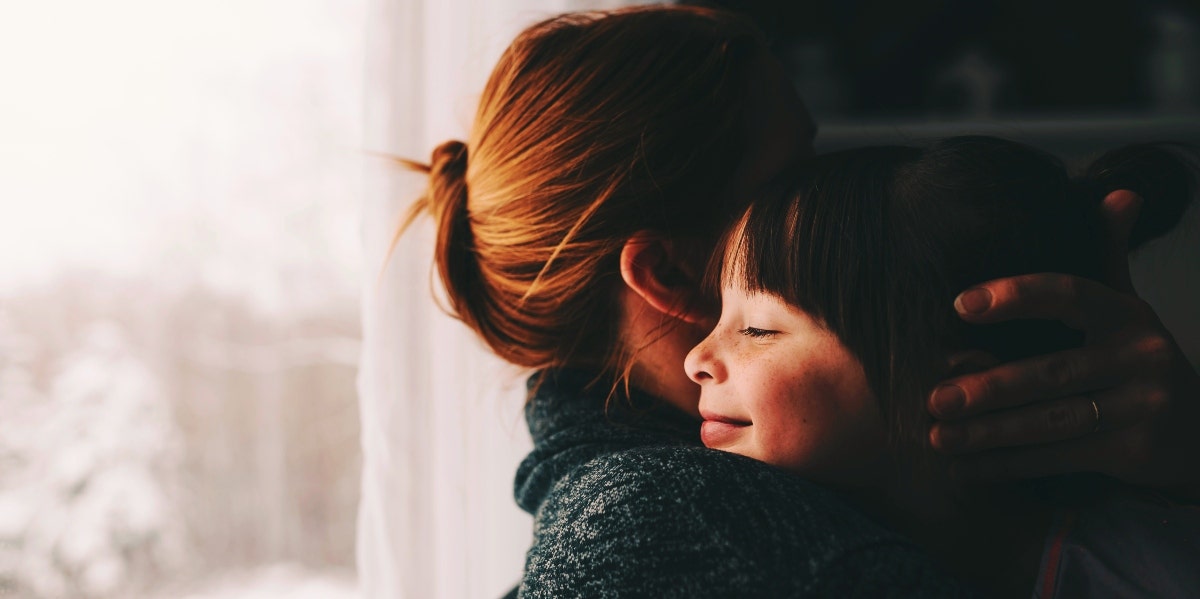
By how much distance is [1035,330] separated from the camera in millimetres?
629

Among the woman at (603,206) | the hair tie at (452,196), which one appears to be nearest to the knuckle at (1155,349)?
the woman at (603,206)

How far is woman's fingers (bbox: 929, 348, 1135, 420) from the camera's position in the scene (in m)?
0.58

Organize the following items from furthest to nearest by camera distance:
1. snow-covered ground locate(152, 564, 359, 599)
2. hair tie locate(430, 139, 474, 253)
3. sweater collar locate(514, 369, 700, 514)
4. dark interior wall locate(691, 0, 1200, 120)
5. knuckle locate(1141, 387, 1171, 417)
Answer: dark interior wall locate(691, 0, 1200, 120) < snow-covered ground locate(152, 564, 359, 599) < hair tie locate(430, 139, 474, 253) < sweater collar locate(514, 369, 700, 514) < knuckle locate(1141, 387, 1171, 417)

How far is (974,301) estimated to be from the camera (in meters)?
0.57

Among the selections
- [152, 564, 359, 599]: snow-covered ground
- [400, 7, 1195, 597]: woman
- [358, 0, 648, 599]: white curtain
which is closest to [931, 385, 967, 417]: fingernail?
[400, 7, 1195, 597]: woman

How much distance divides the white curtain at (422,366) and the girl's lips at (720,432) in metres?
0.47

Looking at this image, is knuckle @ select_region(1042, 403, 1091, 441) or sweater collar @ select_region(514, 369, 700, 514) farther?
sweater collar @ select_region(514, 369, 700, 514)

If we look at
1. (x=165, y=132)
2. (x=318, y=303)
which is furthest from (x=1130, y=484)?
(x=165, y=132)

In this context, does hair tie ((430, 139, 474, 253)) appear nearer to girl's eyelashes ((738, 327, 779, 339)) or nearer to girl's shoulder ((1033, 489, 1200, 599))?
girl's eyelashes ((738, 327, 779, 339))

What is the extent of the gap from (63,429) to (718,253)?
911 millimetres

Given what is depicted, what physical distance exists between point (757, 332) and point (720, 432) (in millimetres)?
89

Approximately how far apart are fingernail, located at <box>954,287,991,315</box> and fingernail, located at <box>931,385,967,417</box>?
0.05 meters

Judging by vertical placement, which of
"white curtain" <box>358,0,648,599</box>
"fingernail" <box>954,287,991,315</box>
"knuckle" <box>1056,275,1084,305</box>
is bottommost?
"white curtain" <box>358,0,648,599</box>

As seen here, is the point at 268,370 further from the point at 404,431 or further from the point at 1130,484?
the point at 1130,484
